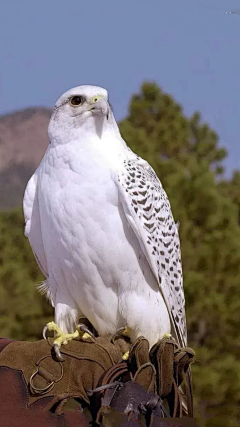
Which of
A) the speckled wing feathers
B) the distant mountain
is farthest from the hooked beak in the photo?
the distant mountain

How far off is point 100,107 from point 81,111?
9 cm

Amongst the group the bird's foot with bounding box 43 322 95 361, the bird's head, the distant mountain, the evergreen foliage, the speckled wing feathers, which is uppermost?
the bird's head

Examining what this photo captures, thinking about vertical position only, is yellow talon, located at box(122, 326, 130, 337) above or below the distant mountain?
above

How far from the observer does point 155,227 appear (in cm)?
240

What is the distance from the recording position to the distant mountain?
5723mm

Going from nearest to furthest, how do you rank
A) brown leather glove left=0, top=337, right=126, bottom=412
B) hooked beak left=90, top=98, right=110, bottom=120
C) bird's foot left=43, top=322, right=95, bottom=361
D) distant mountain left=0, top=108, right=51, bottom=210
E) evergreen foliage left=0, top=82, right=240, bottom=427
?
brown leather glove left=0, top=337, right=126, bottom=412, bird's foot left=43, top=322, right=95, bottom=361, hooked beak left=90, top=98, right=110, bottom=120, distant mountain left=0, top=108, right=51, bottom=210, evergreen foliage left=0, top=82, right=240, bottom=427

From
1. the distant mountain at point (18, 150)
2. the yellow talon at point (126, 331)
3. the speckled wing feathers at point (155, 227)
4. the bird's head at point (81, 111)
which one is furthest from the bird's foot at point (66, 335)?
the distant mountain at point (18, 150)

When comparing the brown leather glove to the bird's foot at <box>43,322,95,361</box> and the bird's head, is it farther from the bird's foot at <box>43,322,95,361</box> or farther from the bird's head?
the bird's head

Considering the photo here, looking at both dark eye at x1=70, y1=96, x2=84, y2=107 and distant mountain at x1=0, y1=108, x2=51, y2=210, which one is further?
distant mountain at x1=0, y1=108, x2=51, y2=210

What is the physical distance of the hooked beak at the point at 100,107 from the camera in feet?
7.41

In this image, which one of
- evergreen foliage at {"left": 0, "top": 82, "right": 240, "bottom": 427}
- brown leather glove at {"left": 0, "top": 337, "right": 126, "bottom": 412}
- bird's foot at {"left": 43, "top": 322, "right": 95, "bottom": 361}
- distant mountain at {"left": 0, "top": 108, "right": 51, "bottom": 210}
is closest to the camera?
brown leather glove at {"left": 0, "top": 337, "right": 126, "bottom": 412}

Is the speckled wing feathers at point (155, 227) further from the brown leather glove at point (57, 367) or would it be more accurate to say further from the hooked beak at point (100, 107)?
the brown leather glove at point (57, 367)

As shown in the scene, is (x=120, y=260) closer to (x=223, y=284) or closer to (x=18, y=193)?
(x=18, y=193)

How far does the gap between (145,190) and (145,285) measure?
0.36m
